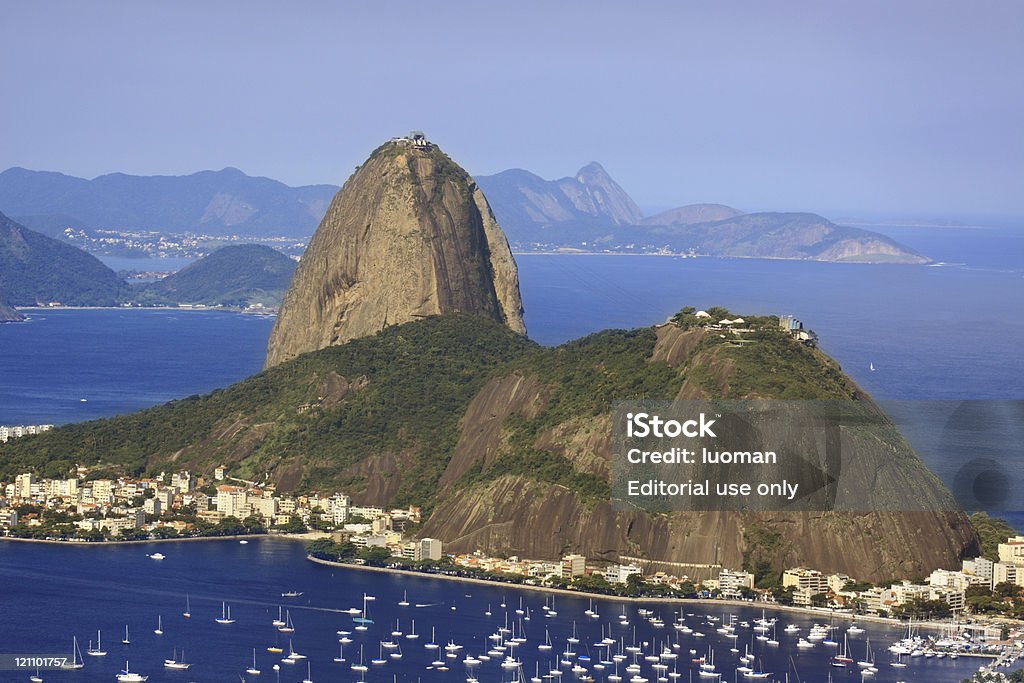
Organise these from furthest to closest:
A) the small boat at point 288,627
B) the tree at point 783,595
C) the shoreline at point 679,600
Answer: the tree at point 783,595
the shoreline at point 679,600
the small boat at point 288,627

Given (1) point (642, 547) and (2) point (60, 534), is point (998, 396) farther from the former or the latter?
(2) point (60, 534)

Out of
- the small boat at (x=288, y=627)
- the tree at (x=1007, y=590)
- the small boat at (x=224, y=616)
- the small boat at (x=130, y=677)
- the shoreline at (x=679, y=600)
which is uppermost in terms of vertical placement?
the tree at (x=1007, y=590)

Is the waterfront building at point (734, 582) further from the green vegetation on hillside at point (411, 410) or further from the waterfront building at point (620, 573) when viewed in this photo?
the waterfront building at point (620, 573)

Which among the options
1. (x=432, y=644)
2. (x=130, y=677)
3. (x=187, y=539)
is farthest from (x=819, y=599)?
(x=187, y=539)

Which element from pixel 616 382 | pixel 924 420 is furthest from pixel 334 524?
pixel 924 420

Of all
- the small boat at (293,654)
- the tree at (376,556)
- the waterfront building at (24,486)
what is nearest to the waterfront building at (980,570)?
the tree at (376,556)

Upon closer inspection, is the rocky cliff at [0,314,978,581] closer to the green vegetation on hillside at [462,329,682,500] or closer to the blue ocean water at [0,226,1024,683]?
the green vegetation on hillside at [462,329,682,500]

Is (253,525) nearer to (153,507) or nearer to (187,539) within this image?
(187,539)
